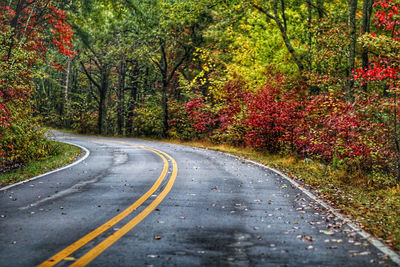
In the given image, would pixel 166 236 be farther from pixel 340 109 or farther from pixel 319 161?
pixel 319 161

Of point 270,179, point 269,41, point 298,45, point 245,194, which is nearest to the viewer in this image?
point 245,194

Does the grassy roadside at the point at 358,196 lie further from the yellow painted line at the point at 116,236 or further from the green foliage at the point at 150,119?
the green foliage at the point at 150,119

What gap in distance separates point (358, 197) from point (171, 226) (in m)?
5.18

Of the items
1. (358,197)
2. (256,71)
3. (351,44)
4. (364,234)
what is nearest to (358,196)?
(358,197)

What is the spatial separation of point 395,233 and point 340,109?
6.97 m

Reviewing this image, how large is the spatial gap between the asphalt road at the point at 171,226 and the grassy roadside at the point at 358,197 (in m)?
0.49

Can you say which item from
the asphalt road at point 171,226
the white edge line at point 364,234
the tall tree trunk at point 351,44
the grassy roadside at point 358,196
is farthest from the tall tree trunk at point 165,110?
the white edge line at point 364,234

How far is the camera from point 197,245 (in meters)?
4.98

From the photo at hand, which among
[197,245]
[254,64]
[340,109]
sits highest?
[254,64]

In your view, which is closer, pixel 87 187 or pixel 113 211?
pixel 113 211

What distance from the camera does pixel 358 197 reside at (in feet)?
29.3

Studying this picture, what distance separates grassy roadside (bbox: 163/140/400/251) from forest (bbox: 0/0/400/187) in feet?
2.04

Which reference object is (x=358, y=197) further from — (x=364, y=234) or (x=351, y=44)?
(x=351, y=44)

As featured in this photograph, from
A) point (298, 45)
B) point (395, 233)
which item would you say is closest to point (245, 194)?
point (395, 233)
